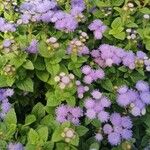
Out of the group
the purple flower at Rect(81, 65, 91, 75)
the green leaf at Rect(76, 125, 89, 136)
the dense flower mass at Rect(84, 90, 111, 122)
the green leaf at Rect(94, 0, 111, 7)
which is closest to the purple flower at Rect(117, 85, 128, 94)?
the dense flower mass at Rect(84, 90, 111, 122)

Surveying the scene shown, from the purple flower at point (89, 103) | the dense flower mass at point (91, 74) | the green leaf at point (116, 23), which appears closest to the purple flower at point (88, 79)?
the dense flower mass at point (91, 74)

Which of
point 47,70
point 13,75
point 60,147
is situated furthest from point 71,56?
point 60,147

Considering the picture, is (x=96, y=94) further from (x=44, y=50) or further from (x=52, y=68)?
(x=44, y=50)

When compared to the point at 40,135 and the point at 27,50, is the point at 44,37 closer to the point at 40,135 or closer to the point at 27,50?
the point at 27,50

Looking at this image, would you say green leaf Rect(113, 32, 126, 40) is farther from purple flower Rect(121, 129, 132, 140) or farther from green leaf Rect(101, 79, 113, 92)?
purple flower Rect(121, 129, 132, 140)

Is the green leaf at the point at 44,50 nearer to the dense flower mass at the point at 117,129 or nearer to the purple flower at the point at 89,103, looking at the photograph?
the purple flower at the point at 89,103

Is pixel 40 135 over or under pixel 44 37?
under

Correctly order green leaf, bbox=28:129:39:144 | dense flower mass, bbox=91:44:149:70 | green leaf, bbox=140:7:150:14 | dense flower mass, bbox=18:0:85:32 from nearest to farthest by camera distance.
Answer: green leaf, bbox=28:129:39:144
dense flower mass, bbox=91:44:149:70
dense flower mass, bbox=18:0:85:32
green leaf, bbox=140:7:150:14

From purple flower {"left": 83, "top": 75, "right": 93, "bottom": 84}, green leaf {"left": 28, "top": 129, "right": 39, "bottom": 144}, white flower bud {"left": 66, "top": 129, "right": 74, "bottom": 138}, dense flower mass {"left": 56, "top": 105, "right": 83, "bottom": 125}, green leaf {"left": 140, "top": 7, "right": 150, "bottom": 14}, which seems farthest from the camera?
green leaf {"left": 140, "top": 7, "right": 150, "bottom": 14}
